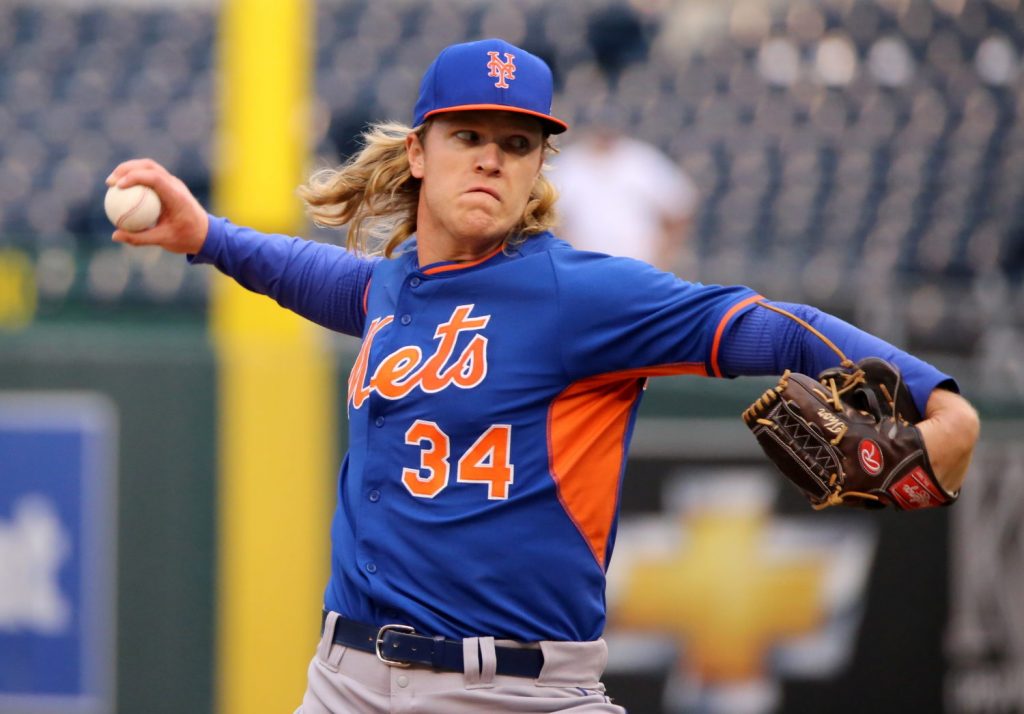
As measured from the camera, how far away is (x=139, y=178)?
2.91 m

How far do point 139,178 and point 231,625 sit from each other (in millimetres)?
2748

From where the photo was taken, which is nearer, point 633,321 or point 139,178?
point 633,321

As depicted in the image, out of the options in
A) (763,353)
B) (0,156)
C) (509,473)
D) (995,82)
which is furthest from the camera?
(995,82)

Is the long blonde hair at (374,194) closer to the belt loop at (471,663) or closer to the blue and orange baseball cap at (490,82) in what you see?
the blue and orange baseball cap at (490,82)

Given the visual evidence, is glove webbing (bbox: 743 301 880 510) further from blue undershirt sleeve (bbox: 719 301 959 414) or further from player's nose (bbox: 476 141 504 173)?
player's nose (bbox: 476 141 504 173)

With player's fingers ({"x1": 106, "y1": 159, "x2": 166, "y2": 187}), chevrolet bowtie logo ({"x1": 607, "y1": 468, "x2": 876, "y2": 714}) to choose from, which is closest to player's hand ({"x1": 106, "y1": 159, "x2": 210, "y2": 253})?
player's fingers ({"x1": 106, "y1": 159, "x2": 166, "y2": 187})

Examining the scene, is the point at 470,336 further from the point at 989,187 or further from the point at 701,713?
the point at 989,187

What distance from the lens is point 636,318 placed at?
2520 millimetres

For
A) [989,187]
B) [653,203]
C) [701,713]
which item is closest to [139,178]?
[701,713]

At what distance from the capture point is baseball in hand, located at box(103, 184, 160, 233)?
2.88 metres

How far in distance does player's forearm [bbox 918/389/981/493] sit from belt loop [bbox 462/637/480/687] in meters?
0.81

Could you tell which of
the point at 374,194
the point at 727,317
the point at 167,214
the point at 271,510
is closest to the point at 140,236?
the point at 167,214

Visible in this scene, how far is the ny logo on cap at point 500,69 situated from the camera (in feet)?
8.50

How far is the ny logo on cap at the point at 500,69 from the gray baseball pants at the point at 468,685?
Answer: 0.94m
